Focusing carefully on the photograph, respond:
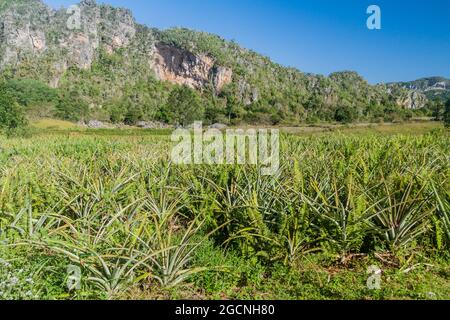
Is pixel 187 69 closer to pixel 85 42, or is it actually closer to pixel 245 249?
pixel 85 42

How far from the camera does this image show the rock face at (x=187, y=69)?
446ft

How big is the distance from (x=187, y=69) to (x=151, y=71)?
1447 centimetres

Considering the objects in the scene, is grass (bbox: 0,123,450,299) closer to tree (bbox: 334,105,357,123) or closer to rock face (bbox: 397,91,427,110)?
tree (bbox: 334,105,357,123)

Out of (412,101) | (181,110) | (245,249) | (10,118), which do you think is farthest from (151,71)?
(245,249)

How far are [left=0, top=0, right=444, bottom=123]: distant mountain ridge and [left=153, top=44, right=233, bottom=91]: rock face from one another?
390 millimetres

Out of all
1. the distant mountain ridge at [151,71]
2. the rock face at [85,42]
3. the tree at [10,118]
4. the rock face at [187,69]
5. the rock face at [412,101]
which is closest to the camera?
the tree at [10,118]

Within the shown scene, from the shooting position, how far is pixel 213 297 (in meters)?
2.94

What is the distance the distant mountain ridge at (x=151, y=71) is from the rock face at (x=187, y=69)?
15.3 inches

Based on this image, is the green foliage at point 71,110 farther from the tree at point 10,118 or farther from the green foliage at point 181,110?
the tree at point 10,118

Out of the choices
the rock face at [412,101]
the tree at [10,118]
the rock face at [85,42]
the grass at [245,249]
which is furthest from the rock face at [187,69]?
the grass at [245,249]

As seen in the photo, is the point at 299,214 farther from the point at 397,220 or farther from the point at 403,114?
the point at 403,114

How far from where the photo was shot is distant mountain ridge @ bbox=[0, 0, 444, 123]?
10162 cm

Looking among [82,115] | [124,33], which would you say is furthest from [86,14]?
[82,115]

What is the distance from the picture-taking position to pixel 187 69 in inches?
5453
